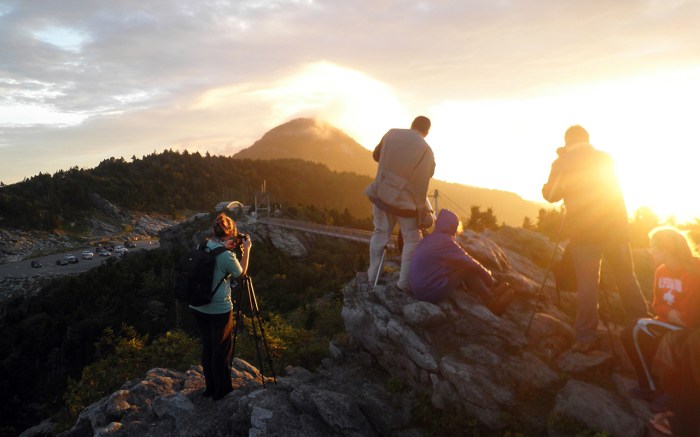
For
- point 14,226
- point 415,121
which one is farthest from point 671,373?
point 14,226

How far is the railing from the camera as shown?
117 ft

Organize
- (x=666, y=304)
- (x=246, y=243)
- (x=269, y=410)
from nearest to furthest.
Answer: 1. (x=666, y=304)
2. (x=269, y=410)
3. (x=246, y=243)

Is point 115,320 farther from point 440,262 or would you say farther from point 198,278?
point 440,262

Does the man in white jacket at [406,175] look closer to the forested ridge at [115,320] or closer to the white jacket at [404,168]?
the white jacket at [404,168]

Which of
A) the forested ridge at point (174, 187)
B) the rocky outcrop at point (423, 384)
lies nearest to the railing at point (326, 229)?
the rocky outcrop at point (423, 384)

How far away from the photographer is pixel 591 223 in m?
5.99

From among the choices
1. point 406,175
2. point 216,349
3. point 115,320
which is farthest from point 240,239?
point 115,320

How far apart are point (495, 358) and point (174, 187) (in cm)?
11330

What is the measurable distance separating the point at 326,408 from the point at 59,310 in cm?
4782

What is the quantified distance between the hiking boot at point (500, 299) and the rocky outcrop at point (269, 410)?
2.04 metres

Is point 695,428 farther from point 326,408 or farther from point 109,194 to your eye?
point 109,194

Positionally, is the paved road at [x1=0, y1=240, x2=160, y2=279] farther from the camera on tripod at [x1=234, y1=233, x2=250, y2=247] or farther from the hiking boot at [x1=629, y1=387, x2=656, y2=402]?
the hiking boot at [x1=629, y1=387, x2=656, y2=402]

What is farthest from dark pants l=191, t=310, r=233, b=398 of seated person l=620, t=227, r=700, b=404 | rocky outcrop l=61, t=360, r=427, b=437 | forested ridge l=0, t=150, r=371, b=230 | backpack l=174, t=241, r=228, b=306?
forested ridge l=0, t=150, r=371, b=230

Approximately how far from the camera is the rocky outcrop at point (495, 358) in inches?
A: 215
